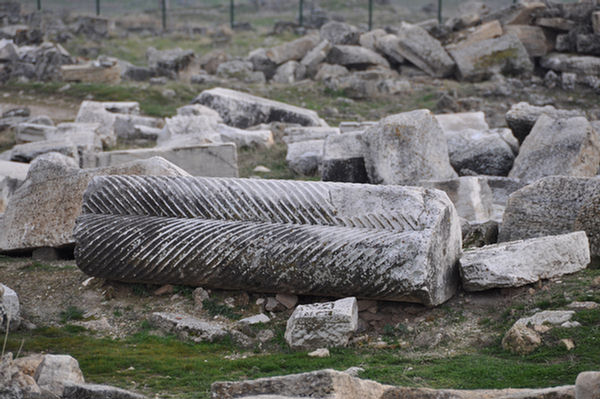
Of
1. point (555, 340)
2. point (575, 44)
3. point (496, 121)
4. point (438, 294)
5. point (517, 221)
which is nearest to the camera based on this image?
point (555, 340)

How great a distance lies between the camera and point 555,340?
4145 millimetres

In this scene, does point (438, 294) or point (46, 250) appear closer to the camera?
point (438, 294)

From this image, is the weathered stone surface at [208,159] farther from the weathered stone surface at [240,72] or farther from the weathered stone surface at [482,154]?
the weathered stone surface at [240,72]

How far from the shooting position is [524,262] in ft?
16.2

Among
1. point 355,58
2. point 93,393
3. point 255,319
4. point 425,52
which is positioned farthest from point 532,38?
point 93,393

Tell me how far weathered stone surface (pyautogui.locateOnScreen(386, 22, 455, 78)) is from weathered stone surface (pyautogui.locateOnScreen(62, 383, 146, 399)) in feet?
44.4

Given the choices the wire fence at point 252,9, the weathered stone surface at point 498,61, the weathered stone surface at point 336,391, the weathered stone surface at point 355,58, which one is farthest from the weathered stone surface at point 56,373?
the wire fence at point 252,9

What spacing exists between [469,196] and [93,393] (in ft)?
14.9

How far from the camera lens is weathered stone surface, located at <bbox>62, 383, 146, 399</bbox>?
3236mm

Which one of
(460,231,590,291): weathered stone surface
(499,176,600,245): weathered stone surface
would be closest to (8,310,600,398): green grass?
(460,231,590,291): weathered stone surface

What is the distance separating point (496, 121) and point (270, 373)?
8.98 m

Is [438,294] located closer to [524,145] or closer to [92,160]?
[524,145]

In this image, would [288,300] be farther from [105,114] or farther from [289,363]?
[105,114]

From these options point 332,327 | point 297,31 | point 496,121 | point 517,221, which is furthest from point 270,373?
point 297,31
